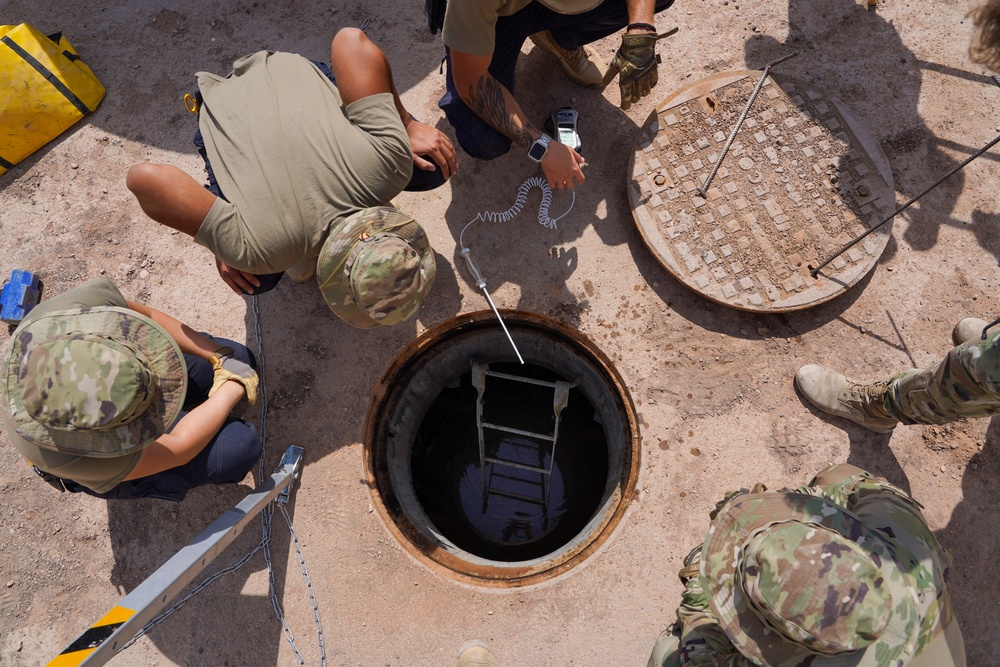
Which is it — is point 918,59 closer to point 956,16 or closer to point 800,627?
point 956,16

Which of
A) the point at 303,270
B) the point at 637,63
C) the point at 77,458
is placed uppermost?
the point at 637,63

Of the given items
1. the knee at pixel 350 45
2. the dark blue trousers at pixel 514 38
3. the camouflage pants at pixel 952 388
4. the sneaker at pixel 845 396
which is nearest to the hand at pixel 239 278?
the knee at pixel 350 45

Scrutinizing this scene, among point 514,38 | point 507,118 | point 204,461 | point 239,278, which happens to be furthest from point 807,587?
point 514,38

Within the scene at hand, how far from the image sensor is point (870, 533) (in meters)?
2.50

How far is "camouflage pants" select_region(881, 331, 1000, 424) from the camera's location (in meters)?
2.77

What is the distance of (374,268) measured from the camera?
2.66 meters

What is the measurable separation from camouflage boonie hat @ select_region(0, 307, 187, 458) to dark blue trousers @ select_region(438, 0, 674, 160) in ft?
7.51

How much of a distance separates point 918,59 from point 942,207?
1200 mm

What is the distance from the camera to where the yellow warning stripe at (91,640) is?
2287 millimetres

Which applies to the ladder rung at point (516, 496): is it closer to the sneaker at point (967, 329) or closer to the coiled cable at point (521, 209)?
the coiled cable at point (521, 209)

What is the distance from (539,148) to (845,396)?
244 centimetres

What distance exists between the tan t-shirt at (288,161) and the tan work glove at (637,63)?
4.81ft

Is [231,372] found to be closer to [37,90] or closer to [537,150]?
[537,150]

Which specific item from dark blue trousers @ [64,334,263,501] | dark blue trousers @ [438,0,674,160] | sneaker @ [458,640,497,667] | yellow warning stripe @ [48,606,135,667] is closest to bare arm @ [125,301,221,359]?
dark blue trousers @ [64,334,263,501]
